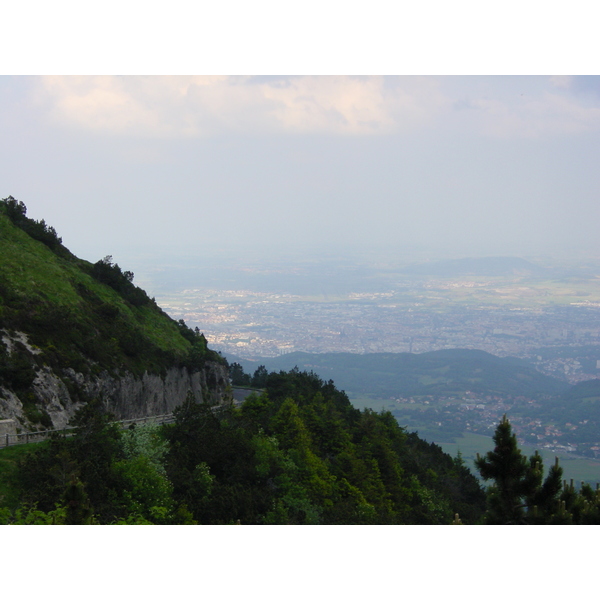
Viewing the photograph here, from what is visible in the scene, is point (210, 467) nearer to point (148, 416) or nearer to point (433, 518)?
point (148, 416)

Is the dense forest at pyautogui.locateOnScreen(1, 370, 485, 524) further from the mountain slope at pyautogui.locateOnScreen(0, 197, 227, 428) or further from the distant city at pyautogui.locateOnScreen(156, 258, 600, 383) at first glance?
the distant city at pyautogui.locateOnScreen(156, 258, 600, 383)

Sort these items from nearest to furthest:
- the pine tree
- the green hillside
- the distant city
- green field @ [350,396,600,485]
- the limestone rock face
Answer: the pine tree, the limestone rock face, the green hillside, green field @ [350,396,600,485], the distant city

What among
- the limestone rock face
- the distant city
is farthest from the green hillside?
the distant city

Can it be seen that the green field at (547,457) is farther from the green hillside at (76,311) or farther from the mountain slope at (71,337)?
the green hillside at (76,311)

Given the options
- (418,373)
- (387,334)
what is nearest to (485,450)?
(418,373)

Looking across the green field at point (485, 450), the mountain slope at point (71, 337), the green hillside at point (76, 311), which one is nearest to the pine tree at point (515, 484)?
the mountain slope at point (71, 337)

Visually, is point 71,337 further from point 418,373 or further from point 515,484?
point 418,373
